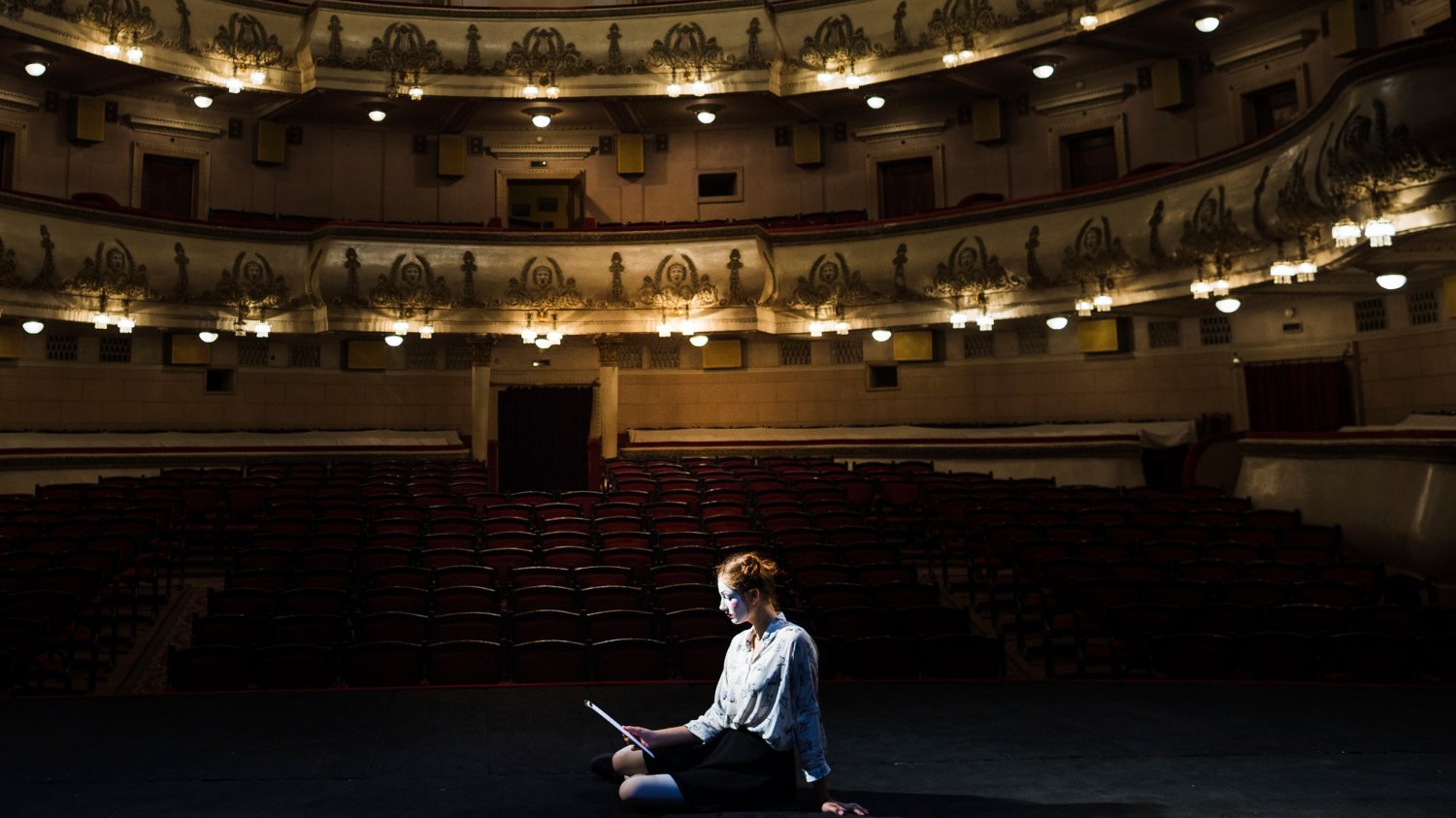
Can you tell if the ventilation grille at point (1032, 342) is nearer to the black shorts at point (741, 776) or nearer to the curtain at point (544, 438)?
the curtain at point (544, 438)

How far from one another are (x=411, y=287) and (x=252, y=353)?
381 centimetres

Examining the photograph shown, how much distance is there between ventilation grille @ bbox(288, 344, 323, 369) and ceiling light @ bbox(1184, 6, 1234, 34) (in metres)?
15.4

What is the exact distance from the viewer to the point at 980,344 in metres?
18.1

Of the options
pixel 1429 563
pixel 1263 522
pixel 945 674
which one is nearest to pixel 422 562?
pixel 945 674

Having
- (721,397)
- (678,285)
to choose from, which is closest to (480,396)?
(678,285)

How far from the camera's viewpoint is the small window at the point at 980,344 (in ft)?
59.3

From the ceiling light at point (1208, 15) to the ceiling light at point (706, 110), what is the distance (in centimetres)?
803

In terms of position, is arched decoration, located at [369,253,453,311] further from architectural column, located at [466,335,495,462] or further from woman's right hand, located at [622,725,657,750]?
woman's right hand, located at [622,725,657,750]

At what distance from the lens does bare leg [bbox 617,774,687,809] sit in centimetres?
367

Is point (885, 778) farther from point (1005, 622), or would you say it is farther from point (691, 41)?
point (691, 41)

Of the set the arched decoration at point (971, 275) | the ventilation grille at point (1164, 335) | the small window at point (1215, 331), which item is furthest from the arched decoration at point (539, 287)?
the small window at point (1215, 331)

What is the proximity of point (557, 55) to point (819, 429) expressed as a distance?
831 cm

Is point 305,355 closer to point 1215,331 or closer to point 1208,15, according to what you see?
point 1215,331

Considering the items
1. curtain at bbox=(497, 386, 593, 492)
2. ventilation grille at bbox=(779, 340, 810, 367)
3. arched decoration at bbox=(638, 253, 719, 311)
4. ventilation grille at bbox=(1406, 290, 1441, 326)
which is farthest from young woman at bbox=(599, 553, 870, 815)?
ventilation grille at bbox=(779, 340, 810, 367)
